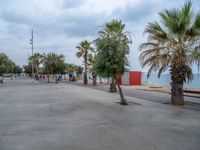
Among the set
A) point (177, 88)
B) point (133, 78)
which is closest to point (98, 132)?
point (177, 88)

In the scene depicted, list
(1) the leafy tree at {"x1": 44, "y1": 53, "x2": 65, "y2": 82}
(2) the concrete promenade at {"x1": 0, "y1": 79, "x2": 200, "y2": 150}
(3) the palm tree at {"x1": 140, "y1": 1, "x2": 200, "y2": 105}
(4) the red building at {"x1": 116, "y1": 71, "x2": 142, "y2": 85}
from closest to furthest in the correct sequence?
(2) the concrete promenade at {"x1": 0, "y1": 79, "x2": 200, "y2": 150} → (3) the palm tree at {"x1": 140, "y1": 1, "x2": 200, "y2": 105} → (4) the red building at {"x1": 116, "y1": 71, "x2": 142, "y2": 85} → (1) the leafy tree at {"x1": 44, "y1": 53, "x2": 65, "y2": 82}

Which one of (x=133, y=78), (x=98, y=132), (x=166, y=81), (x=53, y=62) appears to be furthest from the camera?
(x=53, y=62)

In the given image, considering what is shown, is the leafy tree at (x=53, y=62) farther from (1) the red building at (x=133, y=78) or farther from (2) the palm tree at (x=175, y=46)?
(2) the palm tree at (x=175, y=46)

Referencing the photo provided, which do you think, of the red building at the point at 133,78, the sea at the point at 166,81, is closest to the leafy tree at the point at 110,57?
the sea at the point at 166,81

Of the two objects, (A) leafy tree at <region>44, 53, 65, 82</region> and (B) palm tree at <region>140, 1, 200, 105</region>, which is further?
(A) leafy tree at <region>44, 53, 65, 82</region>

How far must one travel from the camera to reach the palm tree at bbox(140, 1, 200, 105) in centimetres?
1572

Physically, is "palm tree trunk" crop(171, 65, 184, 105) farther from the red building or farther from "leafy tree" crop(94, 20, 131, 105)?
the red building

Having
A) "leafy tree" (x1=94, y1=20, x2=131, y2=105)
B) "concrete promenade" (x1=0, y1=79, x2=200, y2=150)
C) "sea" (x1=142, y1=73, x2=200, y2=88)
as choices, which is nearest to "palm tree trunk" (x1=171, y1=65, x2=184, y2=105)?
"leafy tree" (x1=94, y1=20, x2=131, y2=105)

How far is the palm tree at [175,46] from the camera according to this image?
15.7 meters

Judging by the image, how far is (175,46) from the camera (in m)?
16.0

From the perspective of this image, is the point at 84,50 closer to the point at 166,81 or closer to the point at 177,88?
the point at 166,81

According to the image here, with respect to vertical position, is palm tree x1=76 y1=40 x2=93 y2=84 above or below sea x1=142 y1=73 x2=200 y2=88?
above

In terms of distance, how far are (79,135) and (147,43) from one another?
1004 cm

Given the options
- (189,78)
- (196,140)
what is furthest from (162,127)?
(189,78)
